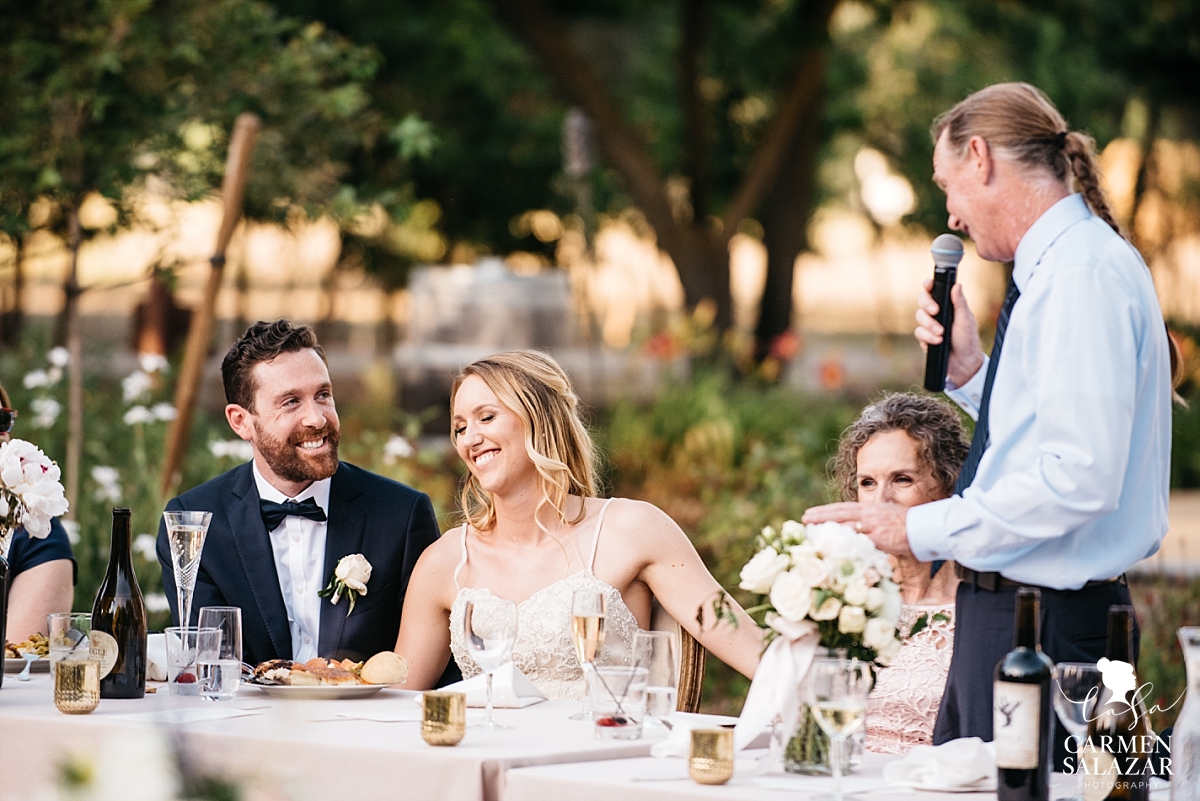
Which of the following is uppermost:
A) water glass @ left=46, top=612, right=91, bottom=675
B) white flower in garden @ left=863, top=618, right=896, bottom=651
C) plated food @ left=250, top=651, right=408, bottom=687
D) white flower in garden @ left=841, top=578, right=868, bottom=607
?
white flower in garden @ left=841, top=578, right=868, bottom=607

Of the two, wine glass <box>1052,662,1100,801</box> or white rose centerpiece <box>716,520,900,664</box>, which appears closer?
wine glass <box>1052,662,1100,801</box>

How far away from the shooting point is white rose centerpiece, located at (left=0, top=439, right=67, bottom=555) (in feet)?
10.6

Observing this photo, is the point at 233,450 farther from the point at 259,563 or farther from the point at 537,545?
the point at 537,545

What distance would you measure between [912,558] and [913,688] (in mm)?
358

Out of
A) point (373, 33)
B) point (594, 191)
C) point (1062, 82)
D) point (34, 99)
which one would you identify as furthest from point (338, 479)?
point (1062, 82)

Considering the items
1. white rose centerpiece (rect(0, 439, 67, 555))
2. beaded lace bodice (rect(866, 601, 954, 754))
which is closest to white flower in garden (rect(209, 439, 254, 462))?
white rose centerpiece (rect(0, 439, 67, 555))

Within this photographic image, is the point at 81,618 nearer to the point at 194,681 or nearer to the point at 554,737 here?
the point at 194,681

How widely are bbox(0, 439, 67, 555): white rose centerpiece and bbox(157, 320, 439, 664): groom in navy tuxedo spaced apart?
0.90 m

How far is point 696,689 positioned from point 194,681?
4.20 feet

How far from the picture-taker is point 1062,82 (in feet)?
63.8

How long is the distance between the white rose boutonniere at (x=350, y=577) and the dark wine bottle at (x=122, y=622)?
608mm

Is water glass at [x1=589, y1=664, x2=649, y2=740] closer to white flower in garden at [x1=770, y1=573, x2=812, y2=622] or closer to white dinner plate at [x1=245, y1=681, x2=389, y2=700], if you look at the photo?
white flower in garden at [x1=770, y1=573, x2=812, y2=622]

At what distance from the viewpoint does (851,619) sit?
2.48m

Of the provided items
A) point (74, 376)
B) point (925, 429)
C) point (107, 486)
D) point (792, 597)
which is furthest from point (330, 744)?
point (74, 376)
